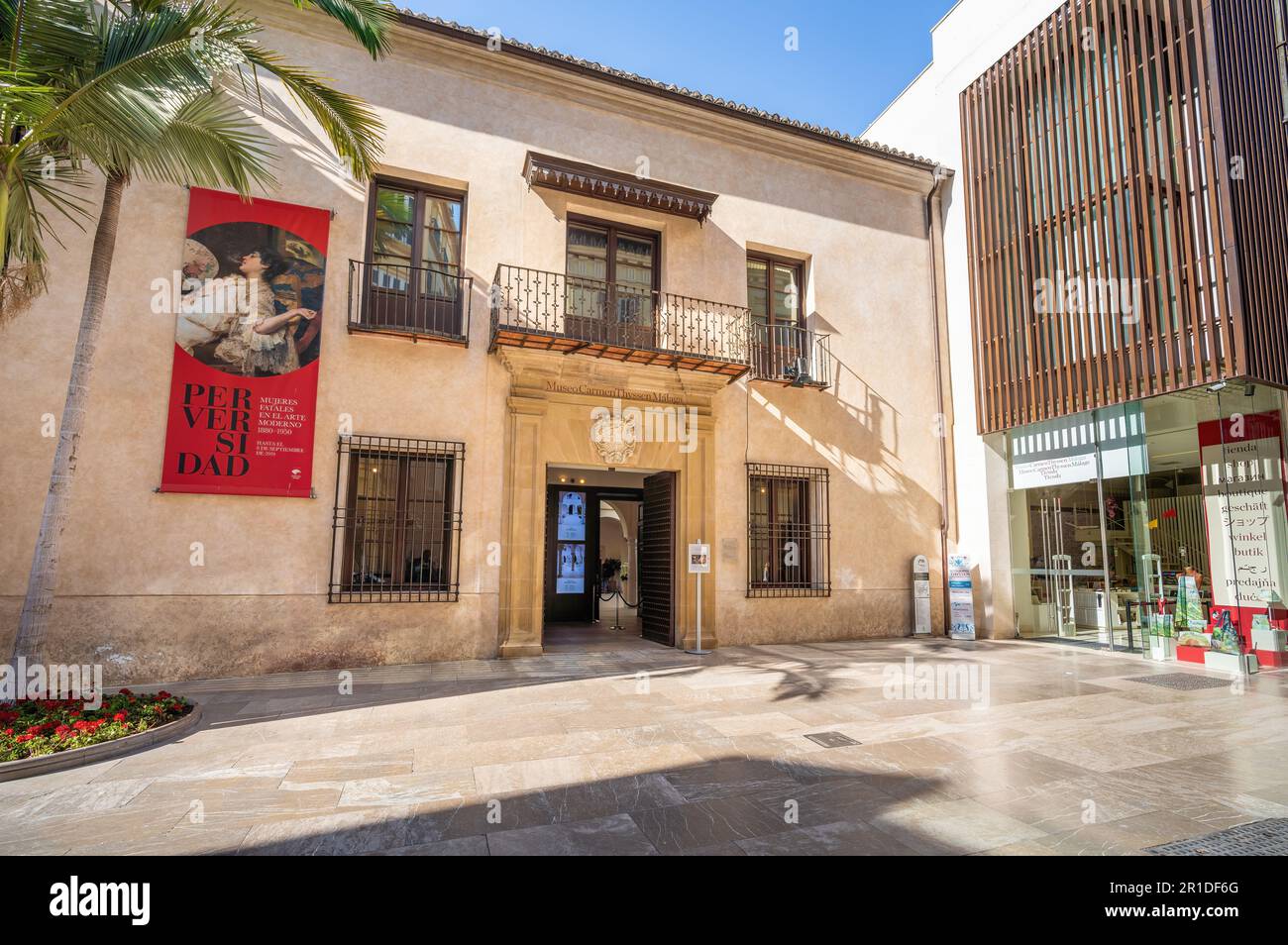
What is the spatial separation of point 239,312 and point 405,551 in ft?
11.6

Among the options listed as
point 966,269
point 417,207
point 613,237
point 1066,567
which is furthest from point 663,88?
point 1066,567

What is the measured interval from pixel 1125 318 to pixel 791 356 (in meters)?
4.71

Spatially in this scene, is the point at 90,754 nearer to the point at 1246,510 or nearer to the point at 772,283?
the point at 772,283

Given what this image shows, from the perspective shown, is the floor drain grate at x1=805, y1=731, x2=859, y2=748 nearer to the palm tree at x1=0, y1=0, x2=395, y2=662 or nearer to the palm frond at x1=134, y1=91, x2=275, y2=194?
the palm tree at x1=0, y1=0, x2=395, y2=662

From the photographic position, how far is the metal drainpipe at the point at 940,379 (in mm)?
11648

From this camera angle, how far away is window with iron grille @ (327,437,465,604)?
8188 millimetres

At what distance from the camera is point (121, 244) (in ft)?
25.0

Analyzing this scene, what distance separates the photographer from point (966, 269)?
1194cm

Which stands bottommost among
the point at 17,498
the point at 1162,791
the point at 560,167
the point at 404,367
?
the point at 1162,791

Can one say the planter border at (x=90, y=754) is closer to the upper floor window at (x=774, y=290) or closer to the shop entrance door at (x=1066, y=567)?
the upper floor window at (x=774, y=290)

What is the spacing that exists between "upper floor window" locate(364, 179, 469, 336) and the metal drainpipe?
858cm

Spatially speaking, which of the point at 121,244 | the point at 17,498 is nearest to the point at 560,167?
the point at 121,244

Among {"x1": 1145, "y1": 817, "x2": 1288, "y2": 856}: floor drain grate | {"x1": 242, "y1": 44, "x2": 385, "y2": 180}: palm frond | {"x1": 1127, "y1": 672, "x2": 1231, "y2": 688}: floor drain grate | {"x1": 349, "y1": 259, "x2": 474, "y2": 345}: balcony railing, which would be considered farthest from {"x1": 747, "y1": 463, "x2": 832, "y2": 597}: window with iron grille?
{"x1": 1145, "y1": 817, "x2": 1288, "y2": 856}: floor drain grate
